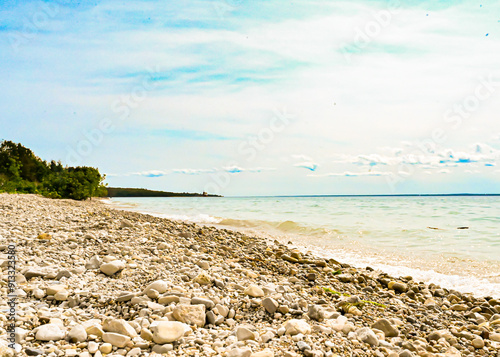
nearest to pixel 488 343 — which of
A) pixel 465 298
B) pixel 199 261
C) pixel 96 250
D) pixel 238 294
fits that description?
pixel 465 298

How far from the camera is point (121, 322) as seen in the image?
3131mm

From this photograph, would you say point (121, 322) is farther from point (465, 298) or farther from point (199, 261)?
point (465, 298)

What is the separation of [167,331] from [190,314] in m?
0.41

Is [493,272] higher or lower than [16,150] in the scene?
lower

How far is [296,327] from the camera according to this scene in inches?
133

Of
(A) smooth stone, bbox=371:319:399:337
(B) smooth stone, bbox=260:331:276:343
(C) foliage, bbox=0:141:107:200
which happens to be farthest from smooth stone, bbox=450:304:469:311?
(C) foliage, bbox=0:141:107:200

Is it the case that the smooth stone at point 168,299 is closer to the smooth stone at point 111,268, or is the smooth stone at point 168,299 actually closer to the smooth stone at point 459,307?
the smooth stone at point 111,268

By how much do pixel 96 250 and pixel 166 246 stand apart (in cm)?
123

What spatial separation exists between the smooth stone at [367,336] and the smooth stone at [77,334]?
2613 mm

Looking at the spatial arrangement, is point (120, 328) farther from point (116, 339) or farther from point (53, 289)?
point (53, 289)

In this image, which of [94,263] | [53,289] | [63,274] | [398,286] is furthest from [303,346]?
[398,286]

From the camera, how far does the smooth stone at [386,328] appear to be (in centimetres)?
382

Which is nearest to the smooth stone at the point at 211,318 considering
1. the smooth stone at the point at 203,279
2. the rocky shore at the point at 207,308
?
the rocky shore at the point at 207,308

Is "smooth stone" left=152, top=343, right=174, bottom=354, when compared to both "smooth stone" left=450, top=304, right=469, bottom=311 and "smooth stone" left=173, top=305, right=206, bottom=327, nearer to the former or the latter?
"smooth stone" left=173, top=305, right=206, bottom=327
